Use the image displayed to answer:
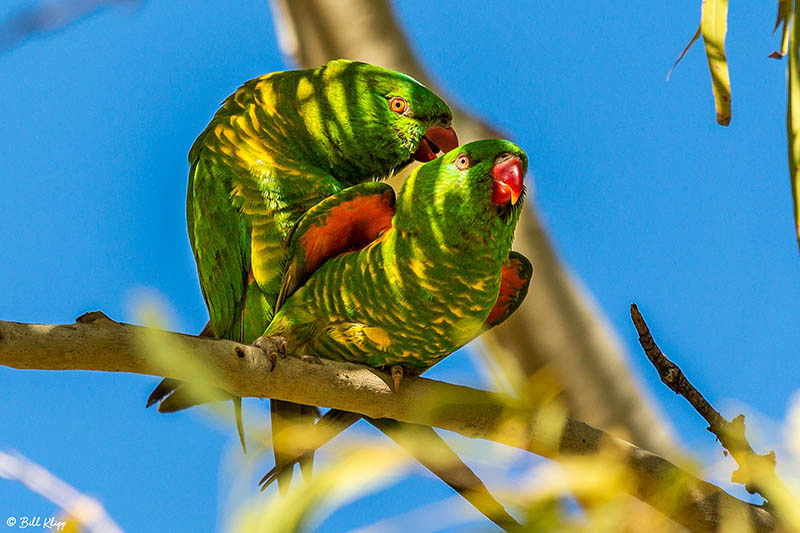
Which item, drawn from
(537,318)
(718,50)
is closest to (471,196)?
(718,50)

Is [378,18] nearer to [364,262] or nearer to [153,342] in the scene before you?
[364,262]

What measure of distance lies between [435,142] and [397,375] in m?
0.58

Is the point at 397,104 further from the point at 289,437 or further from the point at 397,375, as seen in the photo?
the point at 289,437

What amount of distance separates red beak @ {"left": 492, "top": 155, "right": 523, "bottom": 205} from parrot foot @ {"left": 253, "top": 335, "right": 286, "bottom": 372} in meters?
0.45

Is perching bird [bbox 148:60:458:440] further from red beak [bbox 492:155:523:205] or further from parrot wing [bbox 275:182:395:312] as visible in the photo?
red beak [bbox 492:155:523:205]

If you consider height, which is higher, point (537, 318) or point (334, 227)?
point (537, 318)

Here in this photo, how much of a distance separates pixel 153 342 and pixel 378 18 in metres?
1.67

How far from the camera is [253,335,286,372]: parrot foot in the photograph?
1256 millimetres

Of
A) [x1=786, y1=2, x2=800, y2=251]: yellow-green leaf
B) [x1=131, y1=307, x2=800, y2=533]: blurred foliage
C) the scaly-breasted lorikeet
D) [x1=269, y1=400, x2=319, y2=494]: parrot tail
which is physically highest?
the scaly-breasted lorikeet

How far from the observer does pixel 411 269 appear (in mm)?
1428

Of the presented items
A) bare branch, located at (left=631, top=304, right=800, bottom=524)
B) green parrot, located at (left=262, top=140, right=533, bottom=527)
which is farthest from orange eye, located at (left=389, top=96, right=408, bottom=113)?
bare branch, located at (left=631, top=304, right=800, bottom=524)

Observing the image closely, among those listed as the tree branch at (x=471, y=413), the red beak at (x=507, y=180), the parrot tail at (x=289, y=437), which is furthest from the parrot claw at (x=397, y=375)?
the red beak at (x=507, y=180)

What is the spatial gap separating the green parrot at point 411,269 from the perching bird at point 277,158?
12 centimetres

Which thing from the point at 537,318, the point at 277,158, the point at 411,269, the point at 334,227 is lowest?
the point at 411,269
